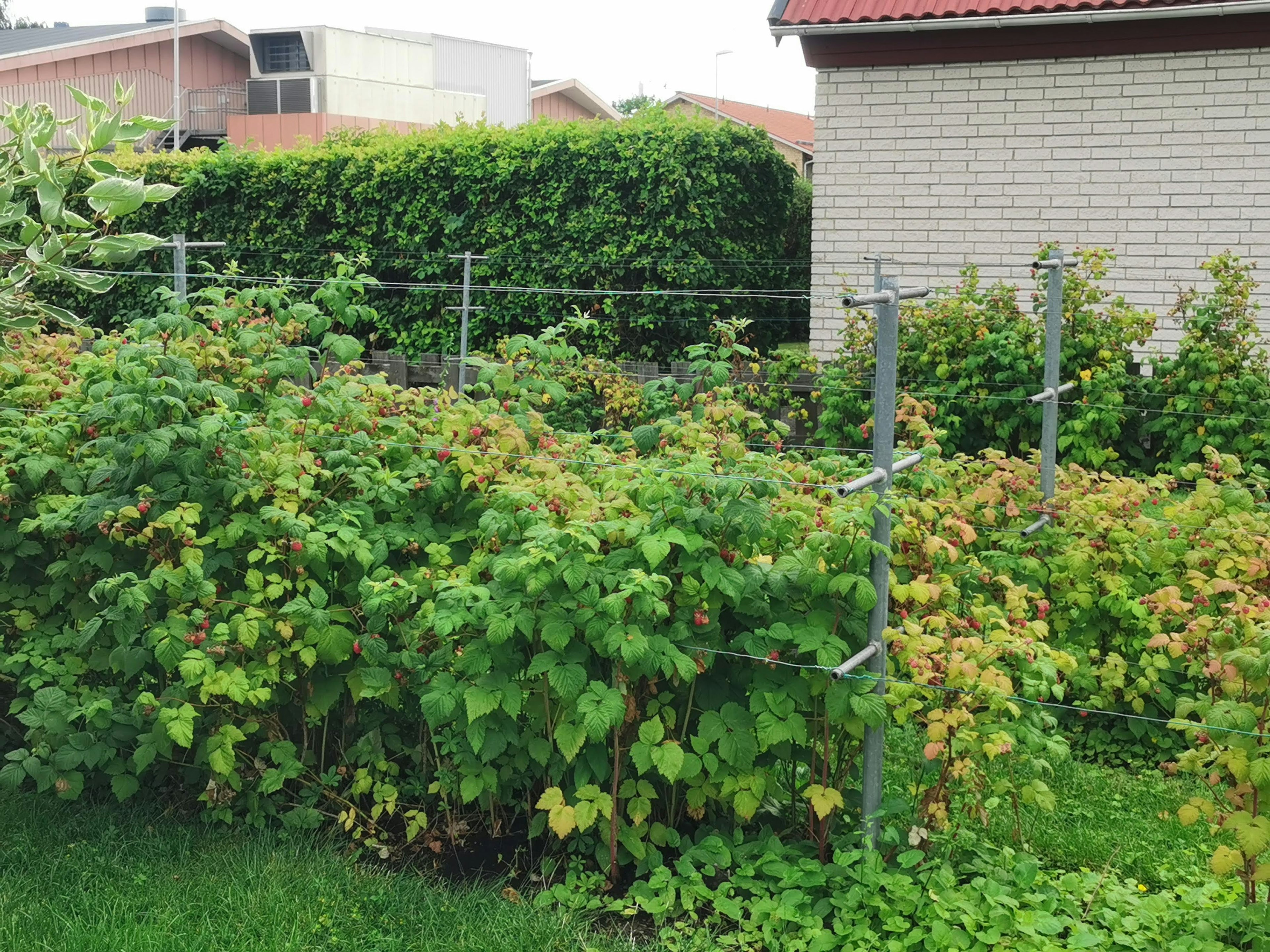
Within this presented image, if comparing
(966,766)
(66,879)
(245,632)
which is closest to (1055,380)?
(966,766)

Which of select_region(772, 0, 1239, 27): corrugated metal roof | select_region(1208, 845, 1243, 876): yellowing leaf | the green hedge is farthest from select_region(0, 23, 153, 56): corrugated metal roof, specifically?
select_region(1208, 845, 1243, 876): yellowing leaf

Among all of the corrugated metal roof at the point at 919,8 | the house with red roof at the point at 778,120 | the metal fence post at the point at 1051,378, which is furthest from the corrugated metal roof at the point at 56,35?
the metal fence post at the point at 1051,378

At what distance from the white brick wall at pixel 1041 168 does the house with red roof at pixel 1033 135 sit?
0.04 feet

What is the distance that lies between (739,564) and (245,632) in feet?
5.00

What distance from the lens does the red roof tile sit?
1411 inches

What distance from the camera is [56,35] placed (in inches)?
1213

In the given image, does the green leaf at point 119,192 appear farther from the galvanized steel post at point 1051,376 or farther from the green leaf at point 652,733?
the galvanized steel post at point 1051,376

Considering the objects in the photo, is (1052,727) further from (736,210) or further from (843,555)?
(736,210)

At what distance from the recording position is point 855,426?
8.98 meters

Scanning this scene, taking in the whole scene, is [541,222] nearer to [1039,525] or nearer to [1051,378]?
[1051,378]

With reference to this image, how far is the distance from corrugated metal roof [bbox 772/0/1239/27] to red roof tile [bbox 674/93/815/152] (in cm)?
2093

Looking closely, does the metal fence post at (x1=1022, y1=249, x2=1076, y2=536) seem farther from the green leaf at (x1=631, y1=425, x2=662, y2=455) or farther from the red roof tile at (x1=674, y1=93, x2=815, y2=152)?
the red roof tile at (x1=674, y1=93, x2=815, y2=152)

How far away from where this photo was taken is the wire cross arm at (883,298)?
385 cm

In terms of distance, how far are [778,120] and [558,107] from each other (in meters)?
6.43
